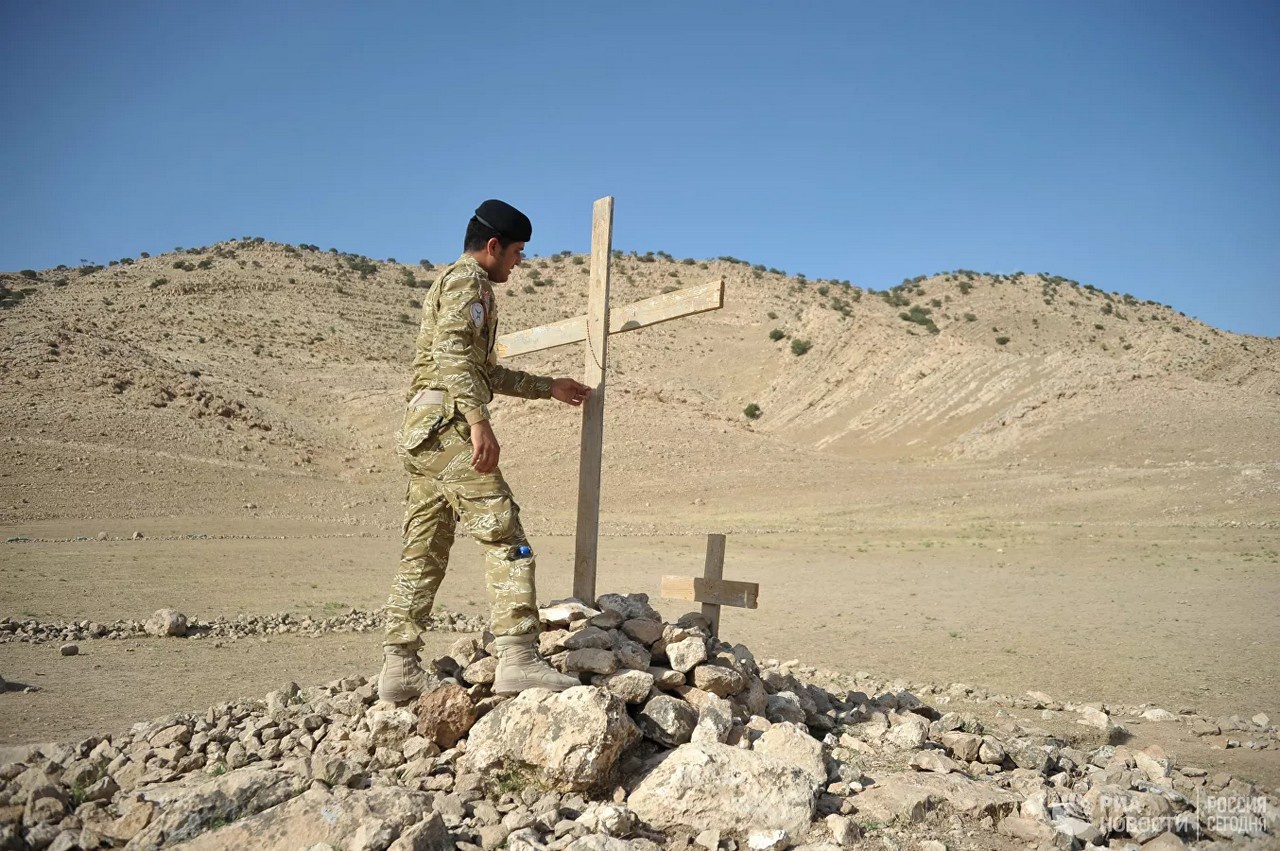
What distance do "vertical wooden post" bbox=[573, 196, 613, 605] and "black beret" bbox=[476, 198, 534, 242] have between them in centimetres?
104

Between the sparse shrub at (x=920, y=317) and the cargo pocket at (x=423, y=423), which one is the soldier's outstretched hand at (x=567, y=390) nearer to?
the cargo pocket at (x=423, y=423)

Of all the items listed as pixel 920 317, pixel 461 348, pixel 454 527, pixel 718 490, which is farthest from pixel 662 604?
pixel 920 317

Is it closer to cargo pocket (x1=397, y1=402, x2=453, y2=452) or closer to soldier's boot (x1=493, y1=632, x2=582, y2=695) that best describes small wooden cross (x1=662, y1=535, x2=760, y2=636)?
soldier's boot (x1=493, y1=632, x2=582, y2=695)

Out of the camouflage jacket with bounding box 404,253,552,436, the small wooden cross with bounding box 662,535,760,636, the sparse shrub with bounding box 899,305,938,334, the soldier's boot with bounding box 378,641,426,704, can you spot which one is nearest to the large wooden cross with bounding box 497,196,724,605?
the small wooden cross with bounding box 662,535,760,636

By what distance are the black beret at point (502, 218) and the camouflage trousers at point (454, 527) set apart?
3.51 ft

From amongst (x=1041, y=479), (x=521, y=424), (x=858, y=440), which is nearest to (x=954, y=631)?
(x=1041, y=479)

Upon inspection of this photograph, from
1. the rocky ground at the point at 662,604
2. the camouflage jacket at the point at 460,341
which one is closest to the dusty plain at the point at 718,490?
the rocky ground at the point at 662,604

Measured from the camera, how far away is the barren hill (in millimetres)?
20562

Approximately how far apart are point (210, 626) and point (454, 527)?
232 inches

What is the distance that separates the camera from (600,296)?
5.54 m

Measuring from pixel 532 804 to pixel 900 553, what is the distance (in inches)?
532

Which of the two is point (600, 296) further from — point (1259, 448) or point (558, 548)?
point (1259, 448)

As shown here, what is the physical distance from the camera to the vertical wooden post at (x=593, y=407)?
5355 millimetres

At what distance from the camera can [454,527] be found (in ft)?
13.8
